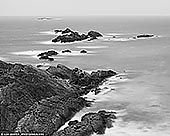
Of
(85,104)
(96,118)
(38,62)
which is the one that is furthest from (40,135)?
(38,62)

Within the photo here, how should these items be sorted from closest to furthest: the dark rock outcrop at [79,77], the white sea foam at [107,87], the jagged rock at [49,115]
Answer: the jagged rock at [49,115], the white sea foam at [107,87], the dark rock outcrop at [79,77]

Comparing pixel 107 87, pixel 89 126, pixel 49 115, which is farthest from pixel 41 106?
pixel 107 87

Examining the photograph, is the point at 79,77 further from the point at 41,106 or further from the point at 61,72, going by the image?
the point at 41,106

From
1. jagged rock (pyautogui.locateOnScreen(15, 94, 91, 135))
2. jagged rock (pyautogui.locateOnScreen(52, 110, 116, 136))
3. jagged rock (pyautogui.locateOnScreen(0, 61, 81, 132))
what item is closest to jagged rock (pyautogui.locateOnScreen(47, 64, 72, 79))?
jagged rock (pyautogui.locateOnScreen(0, 61, 81, 132))

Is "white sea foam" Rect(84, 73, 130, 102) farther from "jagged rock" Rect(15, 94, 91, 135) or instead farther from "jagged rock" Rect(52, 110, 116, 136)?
"jagged rock" Rect(52, 110, 116, 136)

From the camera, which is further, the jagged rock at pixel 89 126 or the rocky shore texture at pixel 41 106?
the rocky shore texture at pixel 41 106

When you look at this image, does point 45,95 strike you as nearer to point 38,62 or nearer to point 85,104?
point 85,104

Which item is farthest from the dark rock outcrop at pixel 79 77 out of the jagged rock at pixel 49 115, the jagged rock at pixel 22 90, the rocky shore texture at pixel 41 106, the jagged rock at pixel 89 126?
→ the jagged rock at pixel 89 126

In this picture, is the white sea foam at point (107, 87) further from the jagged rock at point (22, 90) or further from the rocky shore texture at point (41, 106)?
the jagged rock at point (22, 90)
